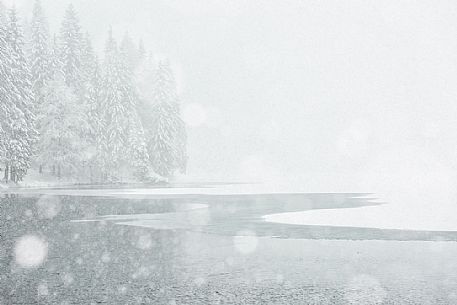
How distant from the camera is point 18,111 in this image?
149 feet

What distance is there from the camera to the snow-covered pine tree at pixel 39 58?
5944cm

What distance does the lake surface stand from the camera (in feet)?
35.3

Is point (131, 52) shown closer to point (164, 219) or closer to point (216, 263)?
point (164, 219)

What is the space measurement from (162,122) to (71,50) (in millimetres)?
13480

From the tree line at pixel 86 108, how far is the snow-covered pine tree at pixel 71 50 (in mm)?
116

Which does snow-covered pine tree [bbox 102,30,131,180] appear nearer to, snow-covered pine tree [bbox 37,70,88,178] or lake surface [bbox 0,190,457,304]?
snow-covered pine tree [bbox 37,70,88,178]

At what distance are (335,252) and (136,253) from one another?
5.56 m

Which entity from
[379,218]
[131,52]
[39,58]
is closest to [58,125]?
[39,58]

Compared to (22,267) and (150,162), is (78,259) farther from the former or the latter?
(150,162)

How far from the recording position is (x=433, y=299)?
10508 mm

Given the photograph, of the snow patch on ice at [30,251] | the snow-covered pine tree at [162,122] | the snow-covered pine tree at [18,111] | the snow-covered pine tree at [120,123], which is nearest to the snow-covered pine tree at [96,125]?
the snow-covered pine tree at [120,123]

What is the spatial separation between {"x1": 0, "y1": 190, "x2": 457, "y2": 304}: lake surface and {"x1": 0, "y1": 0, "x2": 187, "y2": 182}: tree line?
97.2ft

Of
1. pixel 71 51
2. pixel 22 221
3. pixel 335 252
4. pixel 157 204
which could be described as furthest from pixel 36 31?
pixel 335 252

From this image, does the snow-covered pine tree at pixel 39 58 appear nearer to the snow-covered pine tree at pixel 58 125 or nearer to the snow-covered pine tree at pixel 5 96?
the snow-covered pine tree at pixel 58 125
